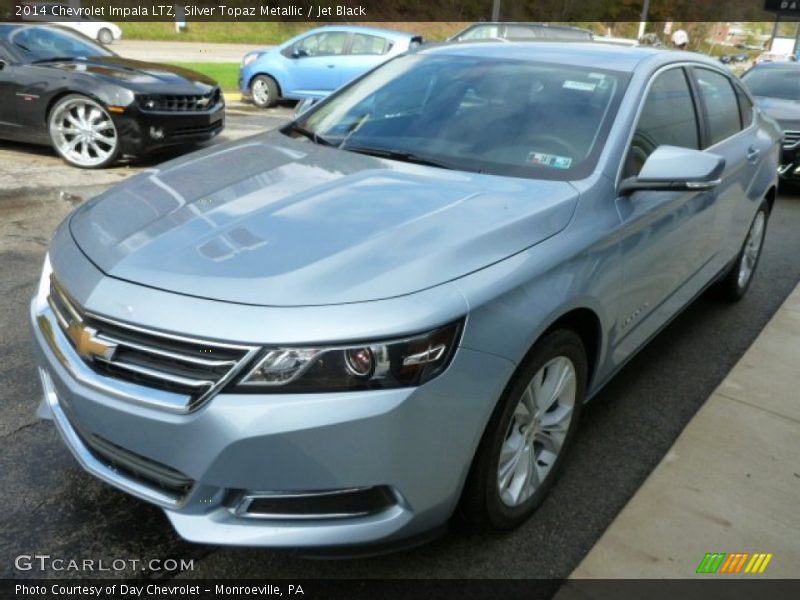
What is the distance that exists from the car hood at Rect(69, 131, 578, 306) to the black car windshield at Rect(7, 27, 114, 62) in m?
6.28

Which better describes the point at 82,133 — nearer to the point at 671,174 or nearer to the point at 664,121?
the point at 664,121

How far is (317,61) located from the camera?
43.9 ft

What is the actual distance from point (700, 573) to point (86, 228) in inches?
94.8

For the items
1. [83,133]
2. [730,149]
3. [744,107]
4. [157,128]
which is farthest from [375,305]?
[83,133]

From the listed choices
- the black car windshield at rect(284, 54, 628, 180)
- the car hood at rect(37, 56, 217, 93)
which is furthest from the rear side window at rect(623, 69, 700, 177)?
the car hood at rect(37, 56, 217, 93)

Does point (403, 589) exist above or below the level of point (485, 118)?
below

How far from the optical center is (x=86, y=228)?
2.52 meters

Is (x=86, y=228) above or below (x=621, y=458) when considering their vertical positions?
above

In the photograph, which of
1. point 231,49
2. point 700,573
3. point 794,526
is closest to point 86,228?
point 700,573

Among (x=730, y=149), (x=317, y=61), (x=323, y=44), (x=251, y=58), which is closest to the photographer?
(x=730, y=149)

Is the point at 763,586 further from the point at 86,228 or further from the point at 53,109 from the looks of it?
the point at 53,109

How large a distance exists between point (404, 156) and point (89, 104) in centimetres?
570
